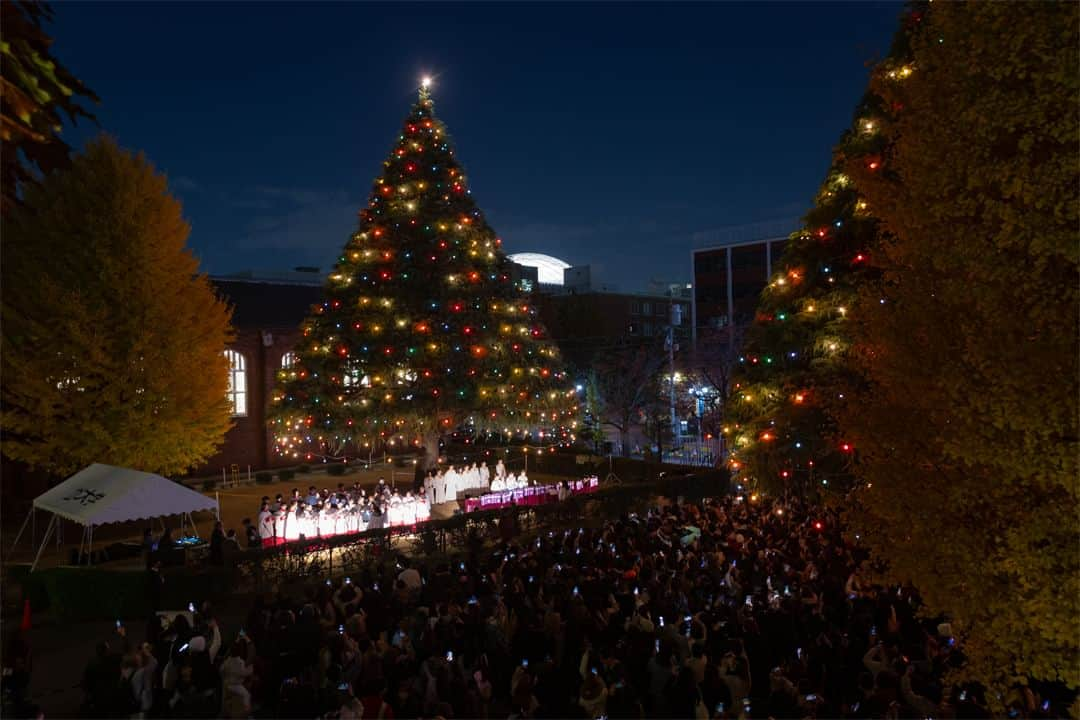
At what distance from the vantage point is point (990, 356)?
6762 mm

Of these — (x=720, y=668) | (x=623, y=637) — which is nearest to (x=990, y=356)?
(x=720, y=668)

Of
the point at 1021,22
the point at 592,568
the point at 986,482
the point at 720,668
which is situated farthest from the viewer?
the point at 592,568

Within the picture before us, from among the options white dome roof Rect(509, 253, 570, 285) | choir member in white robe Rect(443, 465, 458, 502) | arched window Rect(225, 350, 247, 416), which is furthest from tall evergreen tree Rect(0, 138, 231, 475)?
white dome roof Rect(509, 253, 570, 285)

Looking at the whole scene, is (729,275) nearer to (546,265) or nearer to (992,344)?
(546,265)

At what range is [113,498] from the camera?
17.3 m

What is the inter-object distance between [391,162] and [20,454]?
1530 cm

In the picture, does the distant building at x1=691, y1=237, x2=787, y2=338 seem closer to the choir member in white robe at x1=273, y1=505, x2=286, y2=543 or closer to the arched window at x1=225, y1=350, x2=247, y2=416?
the arched window at x1=225, y1=350, x2=247, y2=416

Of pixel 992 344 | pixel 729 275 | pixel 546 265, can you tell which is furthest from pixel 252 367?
pixel 546 265

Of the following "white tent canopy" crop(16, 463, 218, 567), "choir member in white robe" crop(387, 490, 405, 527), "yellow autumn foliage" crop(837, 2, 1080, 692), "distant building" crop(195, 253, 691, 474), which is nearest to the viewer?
"yellow autumn foliage" crop(837, 2, 1080, 692)

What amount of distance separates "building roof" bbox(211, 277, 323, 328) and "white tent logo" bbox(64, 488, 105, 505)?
68.2 ft

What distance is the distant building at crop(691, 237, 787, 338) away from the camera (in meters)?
73.2

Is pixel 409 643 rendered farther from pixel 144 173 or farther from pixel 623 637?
pixel 144 173

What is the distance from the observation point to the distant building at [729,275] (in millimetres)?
73250

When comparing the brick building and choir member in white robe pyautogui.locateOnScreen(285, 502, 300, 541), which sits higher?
the brick building
